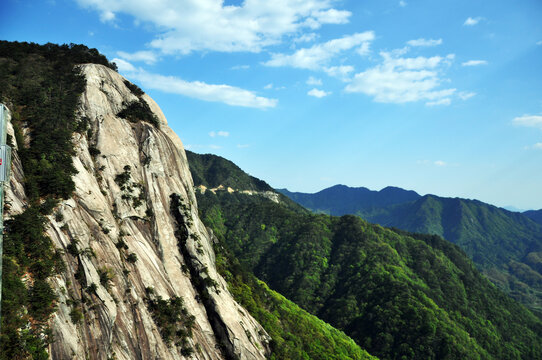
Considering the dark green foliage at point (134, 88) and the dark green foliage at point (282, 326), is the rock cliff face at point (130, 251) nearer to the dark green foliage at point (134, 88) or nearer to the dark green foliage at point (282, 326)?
the dark green foliage at point (134, 88)

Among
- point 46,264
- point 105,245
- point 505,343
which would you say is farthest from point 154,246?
point 505,343

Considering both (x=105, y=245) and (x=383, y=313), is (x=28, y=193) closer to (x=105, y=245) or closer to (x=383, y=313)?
→ (x=105, y=245)

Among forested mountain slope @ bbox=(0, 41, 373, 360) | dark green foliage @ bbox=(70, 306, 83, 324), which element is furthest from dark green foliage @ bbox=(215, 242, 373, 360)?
dark green foliage @ bbox=(70, 306, 83, 324)

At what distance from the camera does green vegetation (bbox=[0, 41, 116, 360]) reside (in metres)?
30.8

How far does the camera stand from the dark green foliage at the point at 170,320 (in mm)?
45531

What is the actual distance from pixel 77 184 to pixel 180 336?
27.7m

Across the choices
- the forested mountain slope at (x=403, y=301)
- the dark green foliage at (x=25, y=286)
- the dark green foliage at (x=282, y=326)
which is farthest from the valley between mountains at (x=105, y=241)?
the forested mountain slope at (x=403, y=301)

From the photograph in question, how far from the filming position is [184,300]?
169ft

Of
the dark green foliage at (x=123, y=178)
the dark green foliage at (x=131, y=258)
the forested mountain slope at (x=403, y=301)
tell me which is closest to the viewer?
the dark green foliage at (x=131, y=258)

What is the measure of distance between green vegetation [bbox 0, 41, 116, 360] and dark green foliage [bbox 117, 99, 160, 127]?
8853 millimetres

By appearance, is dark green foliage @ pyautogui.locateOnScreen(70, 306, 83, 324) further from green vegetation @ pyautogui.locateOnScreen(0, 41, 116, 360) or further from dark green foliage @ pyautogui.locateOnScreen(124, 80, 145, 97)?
dark green foliage @ pyautogui.locateOnScreen(124, 80, 145, 97)

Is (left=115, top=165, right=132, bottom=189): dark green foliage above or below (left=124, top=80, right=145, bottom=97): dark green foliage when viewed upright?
below

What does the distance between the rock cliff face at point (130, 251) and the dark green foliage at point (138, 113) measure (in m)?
1.47

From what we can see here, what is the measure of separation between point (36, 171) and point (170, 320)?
28869mm
